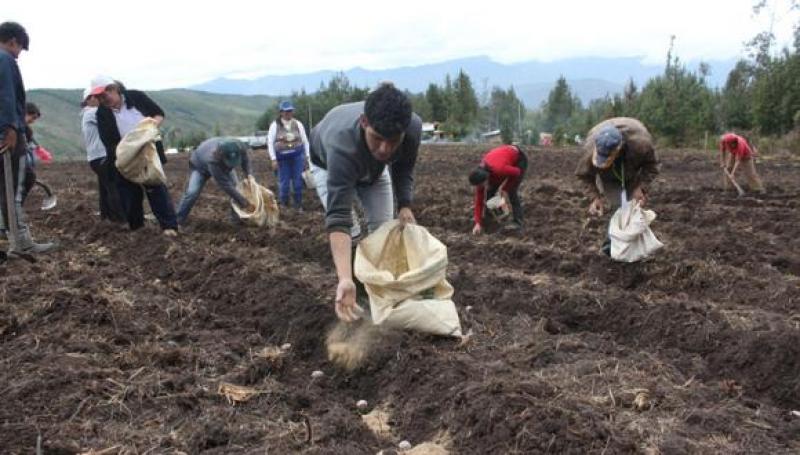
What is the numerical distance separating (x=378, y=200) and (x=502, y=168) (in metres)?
3.53

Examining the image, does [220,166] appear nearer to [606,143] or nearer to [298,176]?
[298,176]

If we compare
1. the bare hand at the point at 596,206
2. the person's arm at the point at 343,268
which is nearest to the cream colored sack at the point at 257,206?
the bare hand at the point at 596,206

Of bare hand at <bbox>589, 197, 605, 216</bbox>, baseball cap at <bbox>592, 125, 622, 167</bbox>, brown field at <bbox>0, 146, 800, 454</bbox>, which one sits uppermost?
baseball cap at <bbox>592, 125, 622, 167</bbox>

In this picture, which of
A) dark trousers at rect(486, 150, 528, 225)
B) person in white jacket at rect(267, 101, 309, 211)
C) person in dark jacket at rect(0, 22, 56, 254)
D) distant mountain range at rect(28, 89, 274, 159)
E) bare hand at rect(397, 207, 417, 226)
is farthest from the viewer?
distant mountain range at rect(28, 89, 274, 159)

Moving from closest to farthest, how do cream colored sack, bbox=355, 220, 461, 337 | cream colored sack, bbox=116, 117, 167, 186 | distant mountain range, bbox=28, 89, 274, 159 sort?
cream colored sack, bbox=355, 220, 461, 337 → cream colored sack, bbox=116, 117, 167, 186 → distant mountain range, bbox=28, 89, 274, 159

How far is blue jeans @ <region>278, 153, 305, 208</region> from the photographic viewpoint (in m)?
8.95

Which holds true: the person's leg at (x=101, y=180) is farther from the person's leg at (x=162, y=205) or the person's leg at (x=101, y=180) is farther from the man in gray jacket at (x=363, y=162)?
the man in gray jacket at (x=363, y=162)

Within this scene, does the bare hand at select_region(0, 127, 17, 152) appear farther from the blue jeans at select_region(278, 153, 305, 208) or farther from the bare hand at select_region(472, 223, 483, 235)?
the bare hand at select_region(472, 223, 483, 235)

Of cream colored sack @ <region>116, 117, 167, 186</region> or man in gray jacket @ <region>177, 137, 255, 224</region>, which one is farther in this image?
man in gray jacket @ <region>177, 137, 255, 224</region>

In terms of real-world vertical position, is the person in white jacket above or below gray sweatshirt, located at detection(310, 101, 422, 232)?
below

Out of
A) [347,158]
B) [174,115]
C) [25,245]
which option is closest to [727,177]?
[347,158]

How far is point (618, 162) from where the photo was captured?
5.38m

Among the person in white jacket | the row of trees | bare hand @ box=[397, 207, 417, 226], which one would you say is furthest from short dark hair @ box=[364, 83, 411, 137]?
the row of trees

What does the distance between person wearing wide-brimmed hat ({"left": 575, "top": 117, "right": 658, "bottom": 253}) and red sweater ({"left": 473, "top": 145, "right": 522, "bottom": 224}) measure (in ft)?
5.46
